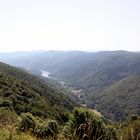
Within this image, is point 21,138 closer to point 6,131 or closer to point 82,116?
point 6,131

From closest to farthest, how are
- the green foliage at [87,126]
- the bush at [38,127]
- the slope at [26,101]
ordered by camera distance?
the green foliage at [87,126]
the bush at [38,127]
the slope at [26,101]

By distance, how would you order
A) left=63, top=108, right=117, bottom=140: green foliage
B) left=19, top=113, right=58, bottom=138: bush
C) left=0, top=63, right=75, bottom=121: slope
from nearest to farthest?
left=63, top=108, right=117, bottom=140: green foliage, left=19, top=113, right=58, bottom=138: bush, left=0, top=63, right=75, bottom=121: slope

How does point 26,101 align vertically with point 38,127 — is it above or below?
below

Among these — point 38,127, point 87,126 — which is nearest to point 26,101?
point 38,127

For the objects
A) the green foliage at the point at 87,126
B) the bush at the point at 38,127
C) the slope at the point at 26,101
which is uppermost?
the green foliage at the point at 87,126

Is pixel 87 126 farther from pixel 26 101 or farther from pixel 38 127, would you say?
pixel 26 101

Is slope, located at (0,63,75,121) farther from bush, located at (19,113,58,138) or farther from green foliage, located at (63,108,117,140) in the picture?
green foliage, located at (63,108,117,140)

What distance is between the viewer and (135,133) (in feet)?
18.7

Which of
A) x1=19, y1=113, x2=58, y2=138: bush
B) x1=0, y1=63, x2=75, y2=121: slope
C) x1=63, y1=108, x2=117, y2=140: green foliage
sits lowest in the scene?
x1=0, y1=63, x2=75, y2=121: slope

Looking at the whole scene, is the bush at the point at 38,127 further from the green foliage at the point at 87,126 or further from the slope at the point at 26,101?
the slope at the point at 26,101

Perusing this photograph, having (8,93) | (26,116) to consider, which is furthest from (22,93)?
(26,116)

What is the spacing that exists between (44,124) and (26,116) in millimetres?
645

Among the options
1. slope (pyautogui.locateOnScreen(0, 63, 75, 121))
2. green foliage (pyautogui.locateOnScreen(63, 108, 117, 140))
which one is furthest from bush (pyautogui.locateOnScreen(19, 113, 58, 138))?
slope (pyautogui.locateOnScreen(0, 63, 75, 121))

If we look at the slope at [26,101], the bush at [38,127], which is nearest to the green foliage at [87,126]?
the bush at [38,127]
